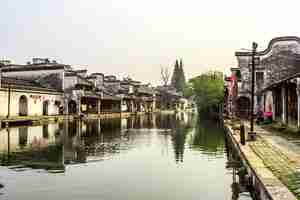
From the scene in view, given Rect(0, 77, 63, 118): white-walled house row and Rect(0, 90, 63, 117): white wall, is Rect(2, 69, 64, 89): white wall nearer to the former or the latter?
Rect(0, 77, 63, 118): white-walled house row

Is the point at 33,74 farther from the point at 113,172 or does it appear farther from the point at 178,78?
the point at 178,78

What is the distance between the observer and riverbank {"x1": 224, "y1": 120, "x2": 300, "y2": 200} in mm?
6961

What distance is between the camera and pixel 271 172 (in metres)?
9.02

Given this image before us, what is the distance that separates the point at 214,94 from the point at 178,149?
43952mm

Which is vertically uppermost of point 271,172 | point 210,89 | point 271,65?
point 271,65

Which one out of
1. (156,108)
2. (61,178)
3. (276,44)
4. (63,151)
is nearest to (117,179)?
(61,178)

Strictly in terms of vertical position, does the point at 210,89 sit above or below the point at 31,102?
above

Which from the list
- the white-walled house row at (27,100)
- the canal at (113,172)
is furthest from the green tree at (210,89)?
the canal at (113,172)

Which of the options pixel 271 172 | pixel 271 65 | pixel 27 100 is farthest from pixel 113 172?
pixel 27 100

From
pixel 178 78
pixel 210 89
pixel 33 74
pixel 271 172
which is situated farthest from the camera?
pixel 178 78

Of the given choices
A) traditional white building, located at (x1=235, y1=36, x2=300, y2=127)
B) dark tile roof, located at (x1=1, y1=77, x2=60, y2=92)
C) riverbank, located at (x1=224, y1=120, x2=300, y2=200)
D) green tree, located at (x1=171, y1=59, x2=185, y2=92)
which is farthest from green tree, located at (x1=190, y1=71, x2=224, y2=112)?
green tree, located at (x1=171, y1=59, x2=185, y2=92)

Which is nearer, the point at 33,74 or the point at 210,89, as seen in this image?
the point at 33,74

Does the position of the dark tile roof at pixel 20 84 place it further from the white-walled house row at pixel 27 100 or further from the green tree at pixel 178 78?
the green tree at pixel 178 78

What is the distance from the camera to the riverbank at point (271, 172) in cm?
696
